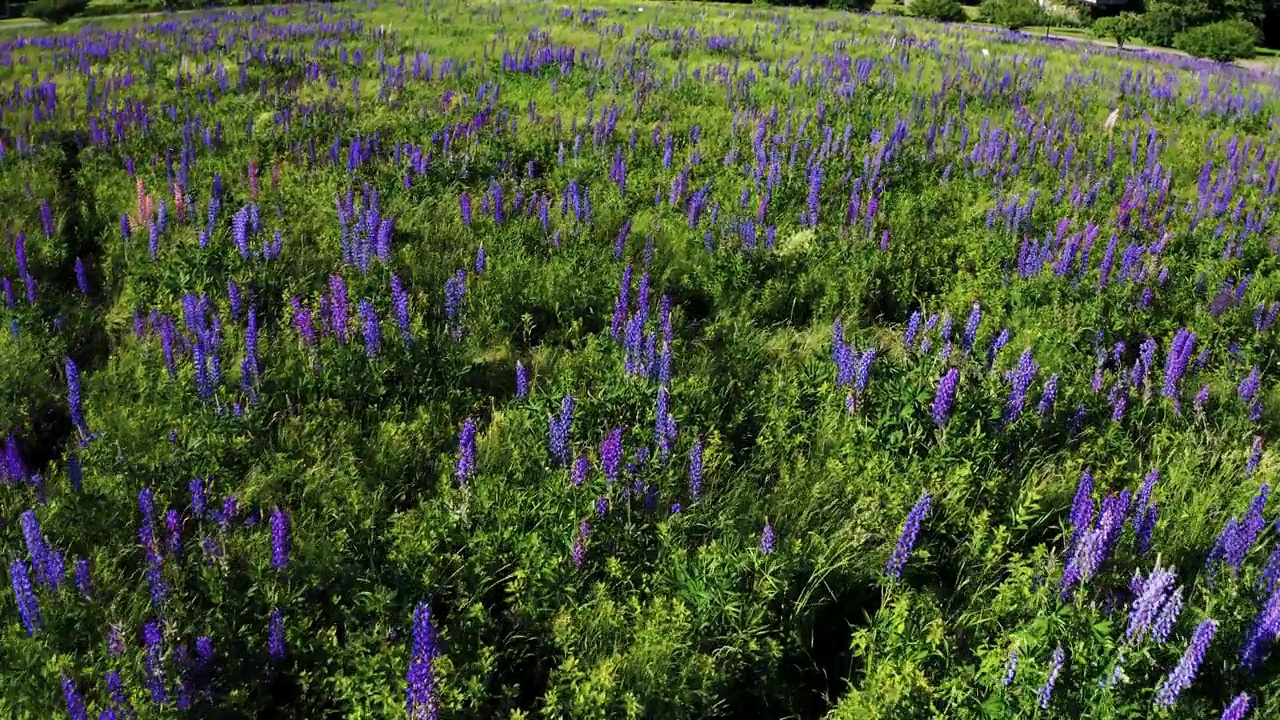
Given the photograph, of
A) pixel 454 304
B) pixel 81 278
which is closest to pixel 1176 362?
pixel 454 304

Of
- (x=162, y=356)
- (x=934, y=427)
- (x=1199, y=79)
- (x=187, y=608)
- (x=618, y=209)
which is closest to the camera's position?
(x=187, y=608)

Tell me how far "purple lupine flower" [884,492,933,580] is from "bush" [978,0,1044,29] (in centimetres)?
3763

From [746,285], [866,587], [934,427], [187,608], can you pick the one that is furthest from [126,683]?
[746,285]

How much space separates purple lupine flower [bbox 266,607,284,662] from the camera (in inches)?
115

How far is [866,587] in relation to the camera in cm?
355

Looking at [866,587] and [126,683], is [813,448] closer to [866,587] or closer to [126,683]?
[866,587]

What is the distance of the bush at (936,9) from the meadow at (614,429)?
29.4 m

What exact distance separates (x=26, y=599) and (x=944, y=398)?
402 centimetres

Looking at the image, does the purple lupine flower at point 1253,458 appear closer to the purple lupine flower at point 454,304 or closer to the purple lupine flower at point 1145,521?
the purple lupine flower at point 1145,521

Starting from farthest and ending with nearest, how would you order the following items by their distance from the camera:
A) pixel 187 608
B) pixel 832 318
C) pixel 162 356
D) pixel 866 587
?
pixel 832 318 → pixel 162 356 → pixel 866 587 → pixel 187 608

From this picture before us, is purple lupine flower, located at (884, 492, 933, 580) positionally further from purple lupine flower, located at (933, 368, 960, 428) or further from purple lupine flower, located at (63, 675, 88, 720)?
purple lupine flower, located at (63, 675, 88, 720)

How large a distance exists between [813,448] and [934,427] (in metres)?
0.63

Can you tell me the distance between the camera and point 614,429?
382 centimetres

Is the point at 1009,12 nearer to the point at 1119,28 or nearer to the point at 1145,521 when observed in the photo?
the point at 1119,28
